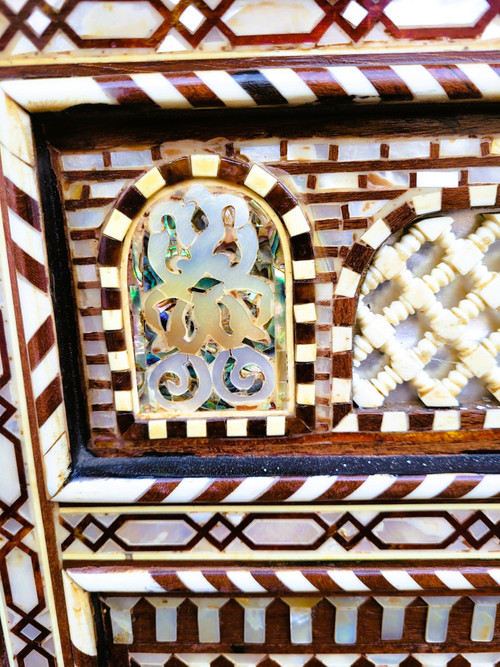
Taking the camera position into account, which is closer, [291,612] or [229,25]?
[229,25]

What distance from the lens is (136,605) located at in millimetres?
696

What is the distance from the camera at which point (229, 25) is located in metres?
0.53

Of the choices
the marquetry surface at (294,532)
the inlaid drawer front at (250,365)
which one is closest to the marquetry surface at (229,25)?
the inlaid drawer front at (250,365)

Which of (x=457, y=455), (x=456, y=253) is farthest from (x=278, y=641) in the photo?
(x=456, y=253)

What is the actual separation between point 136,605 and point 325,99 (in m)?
0.83

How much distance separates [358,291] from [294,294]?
3.7 inches

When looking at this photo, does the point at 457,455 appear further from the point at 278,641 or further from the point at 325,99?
the point at 325,99

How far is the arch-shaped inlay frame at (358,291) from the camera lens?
57 cm

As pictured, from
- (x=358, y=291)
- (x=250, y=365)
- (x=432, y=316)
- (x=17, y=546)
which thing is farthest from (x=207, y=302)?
(x=17, y=546)

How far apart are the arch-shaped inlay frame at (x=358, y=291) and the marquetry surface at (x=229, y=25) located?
0.63 feet

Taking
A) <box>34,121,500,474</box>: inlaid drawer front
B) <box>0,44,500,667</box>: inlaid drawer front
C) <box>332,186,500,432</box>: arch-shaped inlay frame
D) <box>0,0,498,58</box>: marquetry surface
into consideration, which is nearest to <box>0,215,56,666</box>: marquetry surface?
<box>0,44,500,667</box>: inlaid drawer front

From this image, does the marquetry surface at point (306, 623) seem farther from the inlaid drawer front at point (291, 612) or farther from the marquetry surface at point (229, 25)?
the marquetry surface at point (229, 25)

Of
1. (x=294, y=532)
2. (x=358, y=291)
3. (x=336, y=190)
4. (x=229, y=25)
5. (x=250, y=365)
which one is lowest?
(x=294, y=532)

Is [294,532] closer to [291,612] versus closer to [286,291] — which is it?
[291,612]
